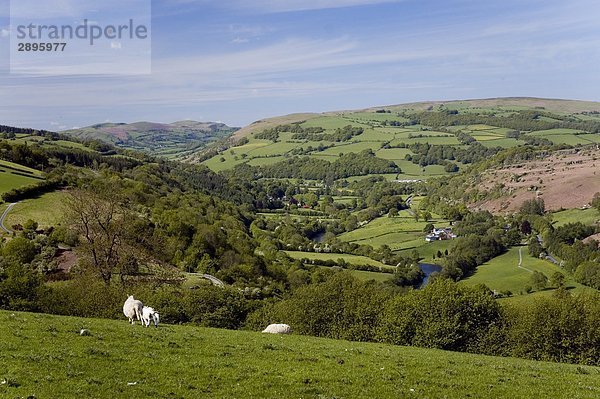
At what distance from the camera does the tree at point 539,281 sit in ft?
355

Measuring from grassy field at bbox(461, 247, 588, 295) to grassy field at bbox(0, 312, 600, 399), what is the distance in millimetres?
94590

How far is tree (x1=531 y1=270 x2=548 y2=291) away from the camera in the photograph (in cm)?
10811

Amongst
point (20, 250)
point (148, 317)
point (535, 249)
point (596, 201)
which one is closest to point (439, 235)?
point (535, 249)

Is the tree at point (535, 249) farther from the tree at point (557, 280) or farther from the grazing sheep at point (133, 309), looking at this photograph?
the grazing sheep at point (133, 309)

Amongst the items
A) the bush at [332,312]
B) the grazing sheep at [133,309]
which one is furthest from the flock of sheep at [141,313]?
the bush at [332,312]

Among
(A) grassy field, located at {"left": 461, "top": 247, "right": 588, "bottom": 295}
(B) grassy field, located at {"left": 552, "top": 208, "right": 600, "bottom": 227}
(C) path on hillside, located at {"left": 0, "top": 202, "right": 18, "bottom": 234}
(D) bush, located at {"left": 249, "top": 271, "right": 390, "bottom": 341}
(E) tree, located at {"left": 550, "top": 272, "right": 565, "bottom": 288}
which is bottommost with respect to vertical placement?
(A) grassy field, located at {"left": 461, "top": 247, "right": 588, "bottom": 295}

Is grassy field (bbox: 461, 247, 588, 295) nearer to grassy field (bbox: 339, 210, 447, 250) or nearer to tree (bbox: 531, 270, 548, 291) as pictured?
tree (bbox: 531, 270, 548, 291)

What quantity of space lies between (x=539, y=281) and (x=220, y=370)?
4283 inches

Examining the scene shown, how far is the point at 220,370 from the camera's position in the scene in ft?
62.8

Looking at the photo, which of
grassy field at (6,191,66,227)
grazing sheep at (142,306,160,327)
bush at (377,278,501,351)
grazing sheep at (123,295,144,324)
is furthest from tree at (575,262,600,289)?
grassy field at (6,191,66,227)

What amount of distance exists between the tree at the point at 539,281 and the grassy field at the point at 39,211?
104 m

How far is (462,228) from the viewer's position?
578 feet

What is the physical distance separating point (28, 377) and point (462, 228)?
17587cm

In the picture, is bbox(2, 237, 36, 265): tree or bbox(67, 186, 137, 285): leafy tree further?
bbox(2, 237, 36, 265): tree
